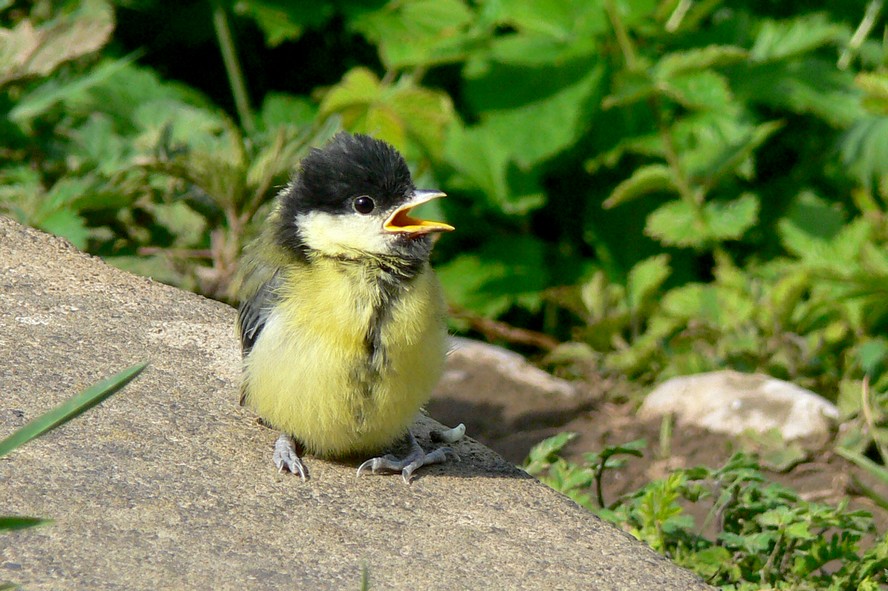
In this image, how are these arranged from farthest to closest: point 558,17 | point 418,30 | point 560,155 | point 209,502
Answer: point 418,30 → point 560,155 → point 558,17 → point 209,502

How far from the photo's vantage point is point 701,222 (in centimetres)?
610

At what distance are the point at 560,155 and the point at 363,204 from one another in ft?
10.9

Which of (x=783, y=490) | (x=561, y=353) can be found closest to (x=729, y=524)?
(x=783, y=490)

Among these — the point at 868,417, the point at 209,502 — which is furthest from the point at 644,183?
the point at 209,502

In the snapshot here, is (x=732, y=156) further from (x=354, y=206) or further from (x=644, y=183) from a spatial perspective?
(x=354, y=206)

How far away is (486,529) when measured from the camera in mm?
3057

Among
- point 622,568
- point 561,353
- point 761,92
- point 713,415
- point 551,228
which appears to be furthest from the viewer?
point 551,228

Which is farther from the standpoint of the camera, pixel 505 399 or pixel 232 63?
pixel 232 63

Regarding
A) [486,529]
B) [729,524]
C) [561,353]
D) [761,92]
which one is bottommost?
[561,353]

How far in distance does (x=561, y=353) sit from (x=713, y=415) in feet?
3.27

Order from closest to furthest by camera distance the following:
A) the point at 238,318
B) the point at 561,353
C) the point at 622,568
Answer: the point at 622,568 → the point at 238,318 → the point at 561,353

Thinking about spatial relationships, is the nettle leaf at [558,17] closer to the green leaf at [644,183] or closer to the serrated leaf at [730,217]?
the green leaf at [644,183]

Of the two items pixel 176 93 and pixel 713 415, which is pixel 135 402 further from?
pixel 176 93

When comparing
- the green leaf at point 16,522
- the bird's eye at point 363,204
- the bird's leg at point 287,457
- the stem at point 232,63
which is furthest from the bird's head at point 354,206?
the stem at point 232,63
